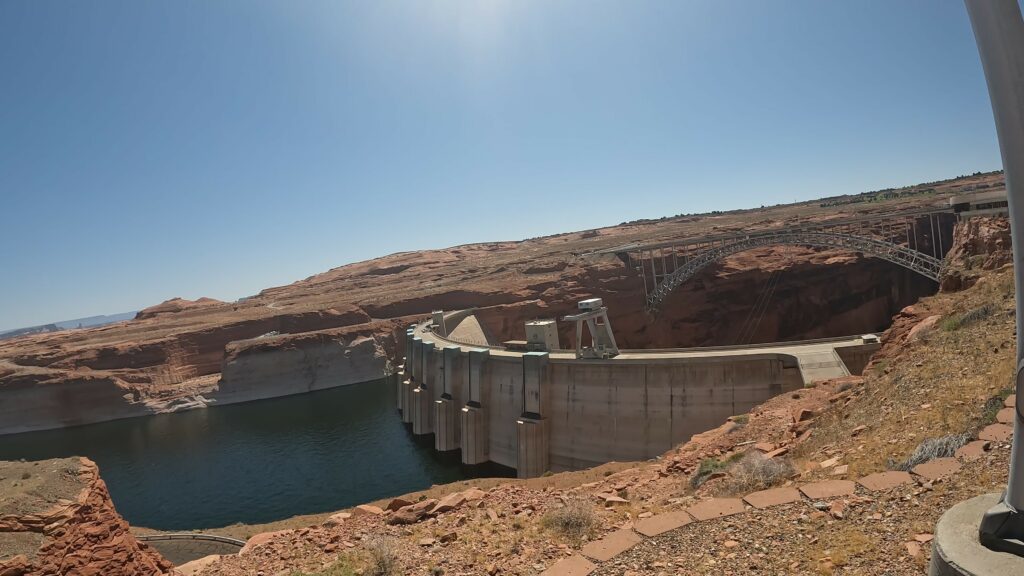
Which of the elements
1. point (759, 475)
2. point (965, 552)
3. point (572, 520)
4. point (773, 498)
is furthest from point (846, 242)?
point (965, 552)

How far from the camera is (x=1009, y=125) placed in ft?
16.2

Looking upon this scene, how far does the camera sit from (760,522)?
26.2 feet

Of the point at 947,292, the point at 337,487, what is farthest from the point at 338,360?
the point at 947,292

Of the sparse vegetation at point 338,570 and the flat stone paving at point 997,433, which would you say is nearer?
the flat stone paving at point 997,433

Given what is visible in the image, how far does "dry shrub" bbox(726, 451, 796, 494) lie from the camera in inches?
403

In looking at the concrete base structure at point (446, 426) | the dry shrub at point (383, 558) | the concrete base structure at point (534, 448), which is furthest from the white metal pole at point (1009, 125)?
the concrete base structure at point (446, 426)

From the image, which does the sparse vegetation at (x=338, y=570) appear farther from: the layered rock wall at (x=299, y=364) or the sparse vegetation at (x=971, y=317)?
the layered rock wall at (x=299, y=364)

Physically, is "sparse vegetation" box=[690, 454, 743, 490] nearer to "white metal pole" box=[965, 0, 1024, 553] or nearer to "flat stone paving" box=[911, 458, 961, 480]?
"flat stone paving" box=[911, 458, 961, 480]

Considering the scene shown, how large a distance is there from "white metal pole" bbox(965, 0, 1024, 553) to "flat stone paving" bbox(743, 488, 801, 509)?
12.0 feet

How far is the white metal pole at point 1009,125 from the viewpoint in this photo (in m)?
4.82

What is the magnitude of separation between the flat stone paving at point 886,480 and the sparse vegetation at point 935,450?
0.55 metres

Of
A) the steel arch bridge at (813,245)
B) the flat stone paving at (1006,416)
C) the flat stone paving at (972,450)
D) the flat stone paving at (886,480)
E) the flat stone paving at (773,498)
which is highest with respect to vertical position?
the steel arch bridge at (813,245)

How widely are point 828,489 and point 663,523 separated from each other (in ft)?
8.67

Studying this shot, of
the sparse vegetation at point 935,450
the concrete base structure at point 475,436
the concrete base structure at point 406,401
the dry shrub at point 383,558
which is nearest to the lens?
the sparse vegetation at point 935,450
